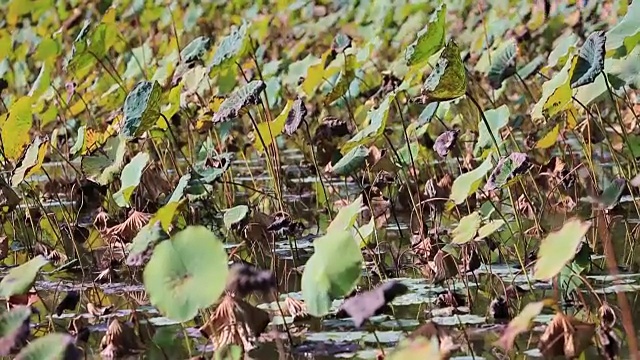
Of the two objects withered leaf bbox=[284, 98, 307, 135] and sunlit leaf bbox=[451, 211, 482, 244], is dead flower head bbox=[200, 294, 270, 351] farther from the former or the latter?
withered leaf bbox=[284, 98, 307, 135]

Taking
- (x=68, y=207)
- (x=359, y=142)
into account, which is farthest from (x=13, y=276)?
(x=68, y=207)

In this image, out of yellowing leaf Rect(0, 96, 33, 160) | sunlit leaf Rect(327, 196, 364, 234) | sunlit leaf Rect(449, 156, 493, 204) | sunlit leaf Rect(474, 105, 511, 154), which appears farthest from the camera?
yellowing leaf Rect(0, 96, 33, 160)

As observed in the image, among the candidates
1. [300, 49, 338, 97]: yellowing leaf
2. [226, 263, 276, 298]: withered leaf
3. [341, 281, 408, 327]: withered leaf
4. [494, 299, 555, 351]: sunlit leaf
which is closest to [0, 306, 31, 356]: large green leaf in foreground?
[226, 263, 276, 298]: withered leaf

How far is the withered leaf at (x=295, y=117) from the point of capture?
2354mm

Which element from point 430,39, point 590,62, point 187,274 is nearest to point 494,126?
point 430,39

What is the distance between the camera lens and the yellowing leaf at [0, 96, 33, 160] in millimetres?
2568

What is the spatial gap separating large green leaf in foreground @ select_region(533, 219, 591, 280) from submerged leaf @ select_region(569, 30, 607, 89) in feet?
1.49

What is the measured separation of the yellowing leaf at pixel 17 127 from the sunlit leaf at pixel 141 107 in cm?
44

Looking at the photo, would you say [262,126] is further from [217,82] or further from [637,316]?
[217,82]

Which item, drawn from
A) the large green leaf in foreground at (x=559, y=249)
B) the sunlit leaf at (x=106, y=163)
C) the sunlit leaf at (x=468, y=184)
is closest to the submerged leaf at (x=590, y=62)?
the sunlit leaf at (x=468, y=184)

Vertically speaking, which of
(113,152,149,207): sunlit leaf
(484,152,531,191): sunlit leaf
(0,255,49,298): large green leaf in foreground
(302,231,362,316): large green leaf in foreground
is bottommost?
(484,152,531,191): sunlit leaf

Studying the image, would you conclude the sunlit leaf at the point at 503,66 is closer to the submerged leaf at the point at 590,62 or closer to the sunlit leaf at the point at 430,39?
the sunlit leaf at the point at 430,39

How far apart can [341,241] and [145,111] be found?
2.81ft

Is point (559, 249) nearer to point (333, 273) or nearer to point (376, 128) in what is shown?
point (333, 273)
